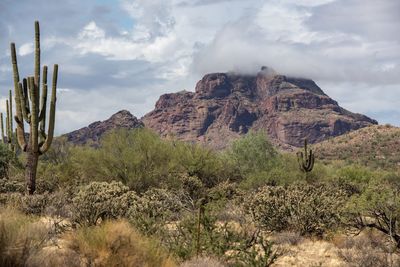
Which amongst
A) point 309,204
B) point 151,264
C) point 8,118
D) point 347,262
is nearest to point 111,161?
point 8,118

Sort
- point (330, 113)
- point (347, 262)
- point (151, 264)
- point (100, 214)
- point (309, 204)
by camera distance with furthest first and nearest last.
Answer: point (330, 113), point (309, 204), point (100, 214), point (347, 262), point (151, 264)

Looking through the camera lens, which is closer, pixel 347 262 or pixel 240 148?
pixel 347 262

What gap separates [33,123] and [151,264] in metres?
11.1

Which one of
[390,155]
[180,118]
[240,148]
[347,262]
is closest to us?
[347,262]

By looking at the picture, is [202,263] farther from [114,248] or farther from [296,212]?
[296,212]

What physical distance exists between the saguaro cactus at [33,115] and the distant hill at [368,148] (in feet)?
199

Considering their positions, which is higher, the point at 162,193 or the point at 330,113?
the point at 330,113

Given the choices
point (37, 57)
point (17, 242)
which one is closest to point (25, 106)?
point (37, 57)

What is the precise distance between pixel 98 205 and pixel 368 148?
7924 centimetres

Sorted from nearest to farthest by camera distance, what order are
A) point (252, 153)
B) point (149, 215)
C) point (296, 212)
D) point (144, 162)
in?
point (149, 215) → point (296, 212) → point (144, 162) → point (252, 153)

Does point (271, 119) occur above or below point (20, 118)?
above

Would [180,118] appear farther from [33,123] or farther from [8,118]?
[33,123]

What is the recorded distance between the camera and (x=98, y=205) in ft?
42.2

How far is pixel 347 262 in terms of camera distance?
11219 mm
